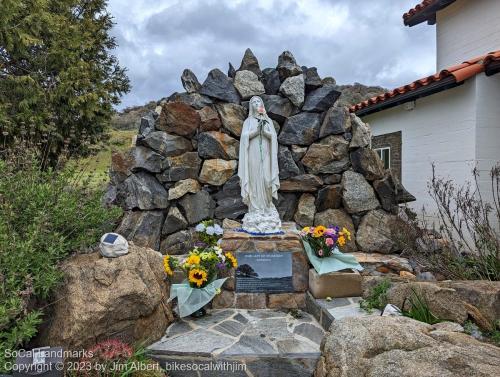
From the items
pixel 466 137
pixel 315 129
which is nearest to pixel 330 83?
pixel 315 129

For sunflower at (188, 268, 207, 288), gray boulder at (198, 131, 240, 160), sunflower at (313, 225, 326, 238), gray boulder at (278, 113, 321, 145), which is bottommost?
sunflower at (188, 268, 207, 288)

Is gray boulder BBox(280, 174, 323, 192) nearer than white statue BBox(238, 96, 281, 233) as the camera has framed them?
No

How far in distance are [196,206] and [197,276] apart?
2.31 m

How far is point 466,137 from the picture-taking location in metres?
5.72

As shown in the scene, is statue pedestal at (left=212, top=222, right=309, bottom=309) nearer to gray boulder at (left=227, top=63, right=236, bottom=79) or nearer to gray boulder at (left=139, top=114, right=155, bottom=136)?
gray boulder at (left=139, top=114, right=155, bottom=136)

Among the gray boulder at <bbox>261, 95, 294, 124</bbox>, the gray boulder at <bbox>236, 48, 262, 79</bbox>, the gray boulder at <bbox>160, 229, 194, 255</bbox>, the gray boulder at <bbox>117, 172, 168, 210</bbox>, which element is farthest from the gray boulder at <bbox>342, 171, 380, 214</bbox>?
the gray boulder at <bbox>117, 172, 168, 210</bbox>

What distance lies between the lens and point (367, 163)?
625cm

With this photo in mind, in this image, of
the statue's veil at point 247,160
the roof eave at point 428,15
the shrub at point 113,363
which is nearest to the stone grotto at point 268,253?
the shrub at point 113,363

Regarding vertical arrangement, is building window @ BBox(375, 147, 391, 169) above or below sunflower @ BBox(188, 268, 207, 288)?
above

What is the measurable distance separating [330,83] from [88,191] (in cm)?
505

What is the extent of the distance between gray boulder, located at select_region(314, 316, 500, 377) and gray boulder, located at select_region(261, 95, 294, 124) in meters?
4.41

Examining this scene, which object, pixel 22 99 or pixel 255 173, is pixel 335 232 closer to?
pixel 255 173

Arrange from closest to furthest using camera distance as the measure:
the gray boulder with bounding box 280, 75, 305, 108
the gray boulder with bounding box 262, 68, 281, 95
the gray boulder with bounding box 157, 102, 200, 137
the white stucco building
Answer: the white stucco building < the gray boulder with bounding box 157, 102, 200, 137 < the gray boulder with bounding box 280, 75, 305, 108 < the gray boulder with bounding box 262, 68, 281, 95

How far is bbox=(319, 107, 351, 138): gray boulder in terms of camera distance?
6.36m
